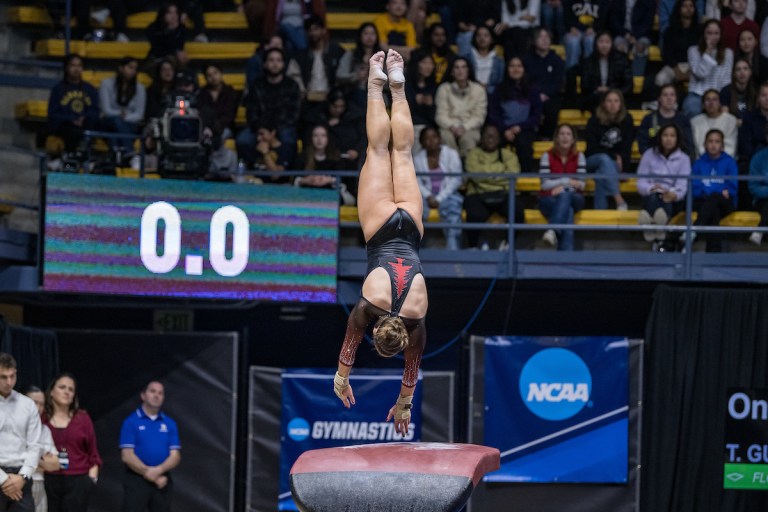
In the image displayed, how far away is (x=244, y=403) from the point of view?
1268cm

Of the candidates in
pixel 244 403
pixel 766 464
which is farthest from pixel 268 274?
pixel 766 464

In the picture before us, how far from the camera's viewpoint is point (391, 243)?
7.45m

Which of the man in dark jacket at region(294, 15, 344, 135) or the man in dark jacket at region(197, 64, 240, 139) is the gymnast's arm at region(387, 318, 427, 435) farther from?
the man in dark jacket at region(294, 15, 344, 135)

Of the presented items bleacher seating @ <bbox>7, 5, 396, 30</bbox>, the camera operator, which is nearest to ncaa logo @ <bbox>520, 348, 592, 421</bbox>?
the camera operator

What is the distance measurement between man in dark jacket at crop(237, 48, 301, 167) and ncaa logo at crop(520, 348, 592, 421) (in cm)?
312

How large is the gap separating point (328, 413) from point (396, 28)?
403 centimetres

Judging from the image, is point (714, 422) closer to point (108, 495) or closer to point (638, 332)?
point (638, 332)

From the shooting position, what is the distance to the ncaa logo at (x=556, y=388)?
11.8 m

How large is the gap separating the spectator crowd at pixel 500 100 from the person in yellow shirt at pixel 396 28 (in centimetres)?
1

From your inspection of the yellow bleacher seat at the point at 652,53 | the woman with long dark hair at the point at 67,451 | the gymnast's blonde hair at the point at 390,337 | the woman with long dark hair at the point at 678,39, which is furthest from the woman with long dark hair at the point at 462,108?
→ the gymnast's blonde hair at the point at 390,337

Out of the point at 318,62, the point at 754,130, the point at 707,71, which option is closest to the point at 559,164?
the point at 754,130

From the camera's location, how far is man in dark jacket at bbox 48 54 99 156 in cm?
1262

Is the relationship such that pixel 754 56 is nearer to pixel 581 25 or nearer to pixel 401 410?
pixel 581 25

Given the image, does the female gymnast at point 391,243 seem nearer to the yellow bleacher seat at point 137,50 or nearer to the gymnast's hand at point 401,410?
the gymnast's hand at point 401,410
